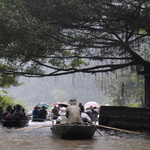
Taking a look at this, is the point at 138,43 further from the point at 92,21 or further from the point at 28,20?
the point at 28,20

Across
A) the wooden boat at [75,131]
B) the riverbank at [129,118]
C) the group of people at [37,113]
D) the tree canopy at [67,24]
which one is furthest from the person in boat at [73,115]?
the group of people at [37,113]

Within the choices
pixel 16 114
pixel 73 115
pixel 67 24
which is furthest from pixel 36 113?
pixel 73 115

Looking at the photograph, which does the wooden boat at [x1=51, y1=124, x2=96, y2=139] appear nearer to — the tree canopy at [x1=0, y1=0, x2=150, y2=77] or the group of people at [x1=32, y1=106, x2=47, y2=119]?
the tree canopy at [x1=0, y1=0, x2=150, y2=77]

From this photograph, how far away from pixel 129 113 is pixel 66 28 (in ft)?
19.0

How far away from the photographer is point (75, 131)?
11.2 metres

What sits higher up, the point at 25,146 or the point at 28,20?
the point at 28,20

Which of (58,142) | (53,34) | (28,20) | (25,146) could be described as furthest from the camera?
(53,34)

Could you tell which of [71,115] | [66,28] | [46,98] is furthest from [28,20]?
[46,98]

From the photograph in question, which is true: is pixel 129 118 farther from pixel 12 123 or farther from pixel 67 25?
pixel 12 123

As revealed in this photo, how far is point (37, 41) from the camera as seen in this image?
47.8 feet

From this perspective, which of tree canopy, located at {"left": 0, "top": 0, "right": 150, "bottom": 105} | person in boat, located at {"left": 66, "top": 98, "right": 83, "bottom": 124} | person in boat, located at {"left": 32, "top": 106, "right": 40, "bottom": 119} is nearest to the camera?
person in boat, located at {"left": 66, "top": 98, "right": 83, "bottom": 124}

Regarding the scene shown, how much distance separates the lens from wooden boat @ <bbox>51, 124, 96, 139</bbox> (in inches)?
438

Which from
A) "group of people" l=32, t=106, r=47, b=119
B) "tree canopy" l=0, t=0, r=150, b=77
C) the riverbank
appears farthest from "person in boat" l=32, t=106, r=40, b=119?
the riverbank

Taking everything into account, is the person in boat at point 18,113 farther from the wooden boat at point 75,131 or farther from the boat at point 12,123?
the wooden boat at point 75,131
